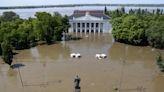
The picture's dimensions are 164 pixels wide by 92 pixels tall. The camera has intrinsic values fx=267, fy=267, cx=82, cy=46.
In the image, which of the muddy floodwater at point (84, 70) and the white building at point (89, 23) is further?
the white building at point (89, 23)

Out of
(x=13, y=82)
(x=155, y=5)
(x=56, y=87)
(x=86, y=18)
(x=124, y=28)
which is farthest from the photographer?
(x=155, y=5)

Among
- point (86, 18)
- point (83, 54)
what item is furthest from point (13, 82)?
point (86, 18)

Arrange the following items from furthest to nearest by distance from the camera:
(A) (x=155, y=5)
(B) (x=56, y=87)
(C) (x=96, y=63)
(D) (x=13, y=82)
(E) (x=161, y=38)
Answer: (A) (x=155, y=5) < (E) (x=161, y=38) < (C) (x=96, y=63) < (D) (x=13, y=82) < (B) (x=56, y=87)

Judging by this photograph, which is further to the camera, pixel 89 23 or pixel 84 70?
pixel 89 23

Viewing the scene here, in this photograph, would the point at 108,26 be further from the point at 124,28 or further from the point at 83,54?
the point at 83,54

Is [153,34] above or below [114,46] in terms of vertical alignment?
above

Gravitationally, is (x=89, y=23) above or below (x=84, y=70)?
above

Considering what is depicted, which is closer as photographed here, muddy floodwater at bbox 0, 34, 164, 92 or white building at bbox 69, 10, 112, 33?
muddy floodwater at bbox 0, 34, 164, 92

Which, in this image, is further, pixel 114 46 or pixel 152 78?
pixel 114 46
